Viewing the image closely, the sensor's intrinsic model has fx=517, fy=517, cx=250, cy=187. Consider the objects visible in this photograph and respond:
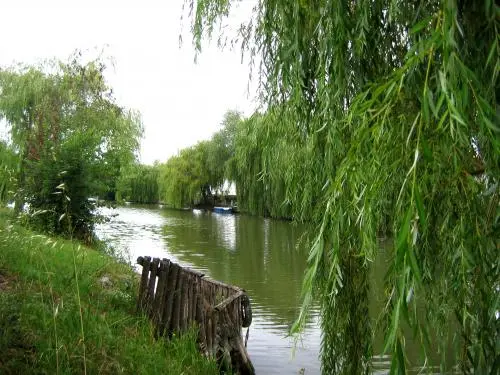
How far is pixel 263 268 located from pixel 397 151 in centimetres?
1273

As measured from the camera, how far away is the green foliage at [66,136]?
12.2 m

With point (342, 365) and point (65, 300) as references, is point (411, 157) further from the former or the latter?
point (65, 300)

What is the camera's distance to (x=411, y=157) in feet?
7.75

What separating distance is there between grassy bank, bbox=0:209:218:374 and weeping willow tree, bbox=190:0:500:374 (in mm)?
1582

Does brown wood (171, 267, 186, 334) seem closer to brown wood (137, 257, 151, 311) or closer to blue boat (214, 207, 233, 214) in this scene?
brown wood (137, 257, 151, 311)

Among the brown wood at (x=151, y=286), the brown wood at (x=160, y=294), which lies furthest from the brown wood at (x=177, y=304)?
the brown wood at (x=151, y=286)

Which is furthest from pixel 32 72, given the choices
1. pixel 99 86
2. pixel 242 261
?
pixel 242 261

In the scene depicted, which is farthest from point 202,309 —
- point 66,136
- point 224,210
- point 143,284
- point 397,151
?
point 224,210

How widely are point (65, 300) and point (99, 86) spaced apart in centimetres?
1300

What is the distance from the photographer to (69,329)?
4.30 m

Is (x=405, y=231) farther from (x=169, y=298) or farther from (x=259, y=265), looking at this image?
(x=259, y=265)

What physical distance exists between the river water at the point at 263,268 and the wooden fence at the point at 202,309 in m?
0.73

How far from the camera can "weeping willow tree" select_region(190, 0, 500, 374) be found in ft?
6.43

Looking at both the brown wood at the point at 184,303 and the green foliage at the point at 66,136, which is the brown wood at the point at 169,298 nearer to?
the brown wood at the point at 184,303
